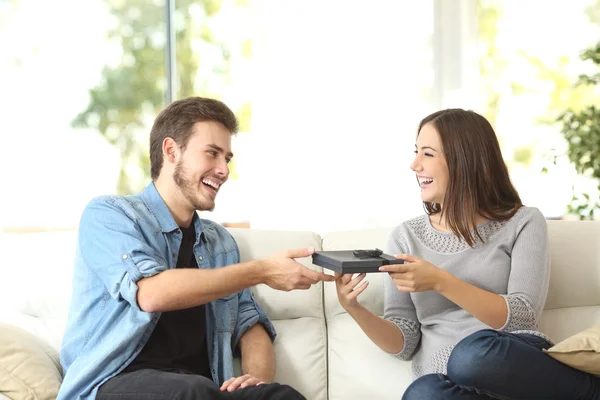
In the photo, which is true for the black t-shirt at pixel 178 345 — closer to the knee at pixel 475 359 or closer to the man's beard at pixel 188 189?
the man's beard at pixel 188 189

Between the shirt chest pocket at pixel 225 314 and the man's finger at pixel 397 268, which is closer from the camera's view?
the man's finger at pixel 397 268

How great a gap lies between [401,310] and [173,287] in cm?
71

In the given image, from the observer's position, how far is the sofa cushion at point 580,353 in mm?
1737

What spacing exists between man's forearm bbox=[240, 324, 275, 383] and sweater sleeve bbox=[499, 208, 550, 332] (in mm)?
654

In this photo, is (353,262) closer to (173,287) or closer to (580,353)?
(173,287)

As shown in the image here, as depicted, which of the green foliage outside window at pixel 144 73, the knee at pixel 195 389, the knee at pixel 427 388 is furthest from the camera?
the green foliage outside window at pixel 144 73

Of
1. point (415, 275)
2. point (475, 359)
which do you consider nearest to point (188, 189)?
point (415, 275)

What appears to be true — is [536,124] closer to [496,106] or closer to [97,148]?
[496,106]

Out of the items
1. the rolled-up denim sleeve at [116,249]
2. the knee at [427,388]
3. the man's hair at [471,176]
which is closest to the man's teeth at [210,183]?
the rolled-up denim sleeve at [116,249]

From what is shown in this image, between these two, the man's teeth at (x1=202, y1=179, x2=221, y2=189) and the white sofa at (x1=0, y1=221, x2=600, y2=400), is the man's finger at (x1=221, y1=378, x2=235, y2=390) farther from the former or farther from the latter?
the man's teeth at (x1=202, y1=179, x2=221, y2=189)

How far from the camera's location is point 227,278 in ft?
5.90

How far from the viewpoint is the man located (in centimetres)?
176

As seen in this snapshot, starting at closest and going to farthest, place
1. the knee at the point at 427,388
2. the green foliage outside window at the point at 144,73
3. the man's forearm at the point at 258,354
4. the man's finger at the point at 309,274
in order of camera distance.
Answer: the knee at the point at 427,388
the man's finger at the point at 309,274
the man's forearm at the point at 258,354
the green foliage outside window at the point at 144,73

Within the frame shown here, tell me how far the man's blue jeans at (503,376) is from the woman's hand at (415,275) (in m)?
0.17
